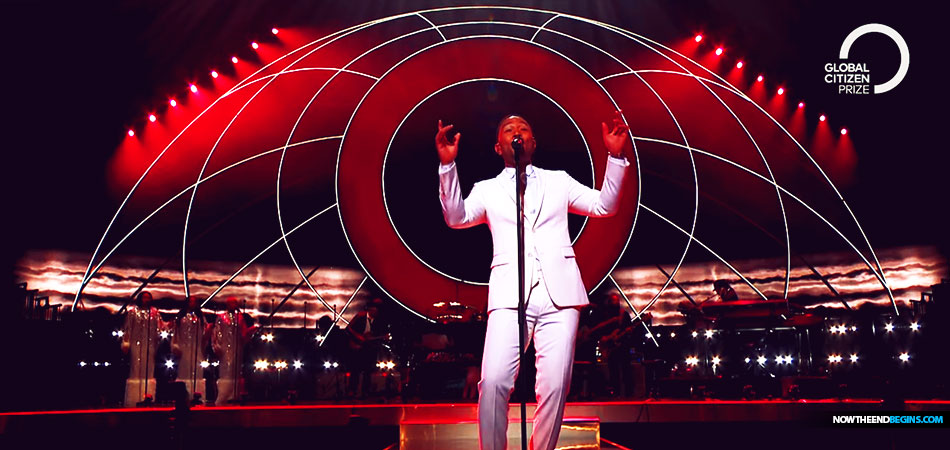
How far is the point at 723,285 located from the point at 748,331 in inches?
42.9

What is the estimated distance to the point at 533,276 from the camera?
429 cm

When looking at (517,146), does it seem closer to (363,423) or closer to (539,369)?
(539,369)

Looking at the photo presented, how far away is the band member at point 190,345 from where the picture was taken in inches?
518

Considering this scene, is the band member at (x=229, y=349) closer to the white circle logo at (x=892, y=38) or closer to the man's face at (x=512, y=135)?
the man's face at (x=512, y=135)

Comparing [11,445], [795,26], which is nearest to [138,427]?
[11,445]

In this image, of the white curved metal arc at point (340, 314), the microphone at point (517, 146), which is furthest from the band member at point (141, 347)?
the microphone at point (517, 146)

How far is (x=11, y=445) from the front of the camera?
272 inches

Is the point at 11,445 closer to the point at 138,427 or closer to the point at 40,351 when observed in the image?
the point at 138,427

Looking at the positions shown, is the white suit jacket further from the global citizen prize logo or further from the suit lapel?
the global citizen prize logo

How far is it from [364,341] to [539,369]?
9.41 m

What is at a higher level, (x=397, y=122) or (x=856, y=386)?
(x=397, y=122)

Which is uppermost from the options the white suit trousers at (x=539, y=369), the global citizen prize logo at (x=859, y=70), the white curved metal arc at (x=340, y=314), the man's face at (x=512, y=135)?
the global citizen prize logo at (x=859, y=70)

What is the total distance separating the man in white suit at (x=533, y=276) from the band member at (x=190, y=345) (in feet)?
33.5

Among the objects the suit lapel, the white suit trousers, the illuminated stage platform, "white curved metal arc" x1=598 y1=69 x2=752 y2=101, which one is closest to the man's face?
the suit lapel
